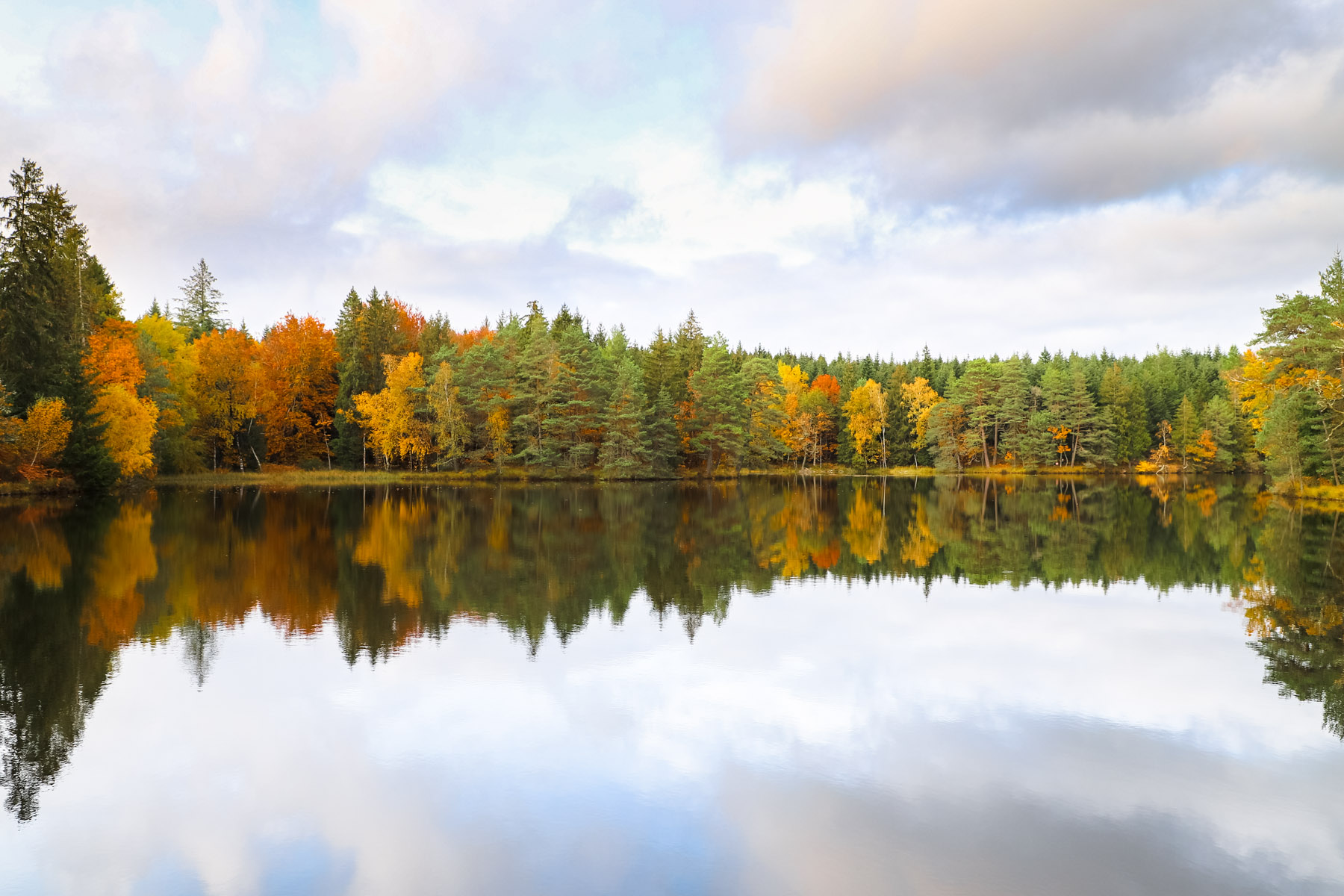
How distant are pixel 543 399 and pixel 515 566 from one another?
40.4 meters

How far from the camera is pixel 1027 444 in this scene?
85500 millimetres

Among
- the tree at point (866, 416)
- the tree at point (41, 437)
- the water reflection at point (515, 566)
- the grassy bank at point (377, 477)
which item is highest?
the tree at point (866, 416)

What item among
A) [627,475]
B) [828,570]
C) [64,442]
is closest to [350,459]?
[627,475]

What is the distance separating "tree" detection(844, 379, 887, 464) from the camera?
3275 inches

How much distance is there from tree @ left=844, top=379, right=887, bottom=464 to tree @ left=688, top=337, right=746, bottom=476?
1669cm

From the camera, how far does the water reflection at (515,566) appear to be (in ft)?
46.1

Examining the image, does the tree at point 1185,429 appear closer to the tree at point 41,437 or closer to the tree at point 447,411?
the tree at point 447,411

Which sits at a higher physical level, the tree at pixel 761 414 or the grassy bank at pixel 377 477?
the tree at pixel 761 414

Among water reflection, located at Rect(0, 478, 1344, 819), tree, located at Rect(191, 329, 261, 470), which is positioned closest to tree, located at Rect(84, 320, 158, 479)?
water reflection, located at Rect(0, 478, 1344, 819)

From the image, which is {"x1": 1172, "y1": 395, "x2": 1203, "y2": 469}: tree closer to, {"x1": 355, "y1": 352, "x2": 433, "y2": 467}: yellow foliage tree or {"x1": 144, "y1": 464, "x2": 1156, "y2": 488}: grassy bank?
{"x1": 144, "y1": 464, "x2": 1156, "y2": 488}: grassy bank

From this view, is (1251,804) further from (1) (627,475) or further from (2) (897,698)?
(1) (627,475)

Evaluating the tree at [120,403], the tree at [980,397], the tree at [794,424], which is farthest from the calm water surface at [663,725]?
the tree at [980,397]

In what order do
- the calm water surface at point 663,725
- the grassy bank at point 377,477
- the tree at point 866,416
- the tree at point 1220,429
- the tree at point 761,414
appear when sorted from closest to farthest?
the calm water surface at point 663,725 < the grassy bank at point 377,477 < the tree at point 761,414 < the tree at point 866,416 < the tree at point 1220,429

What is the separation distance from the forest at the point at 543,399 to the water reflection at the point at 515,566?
6255mm
